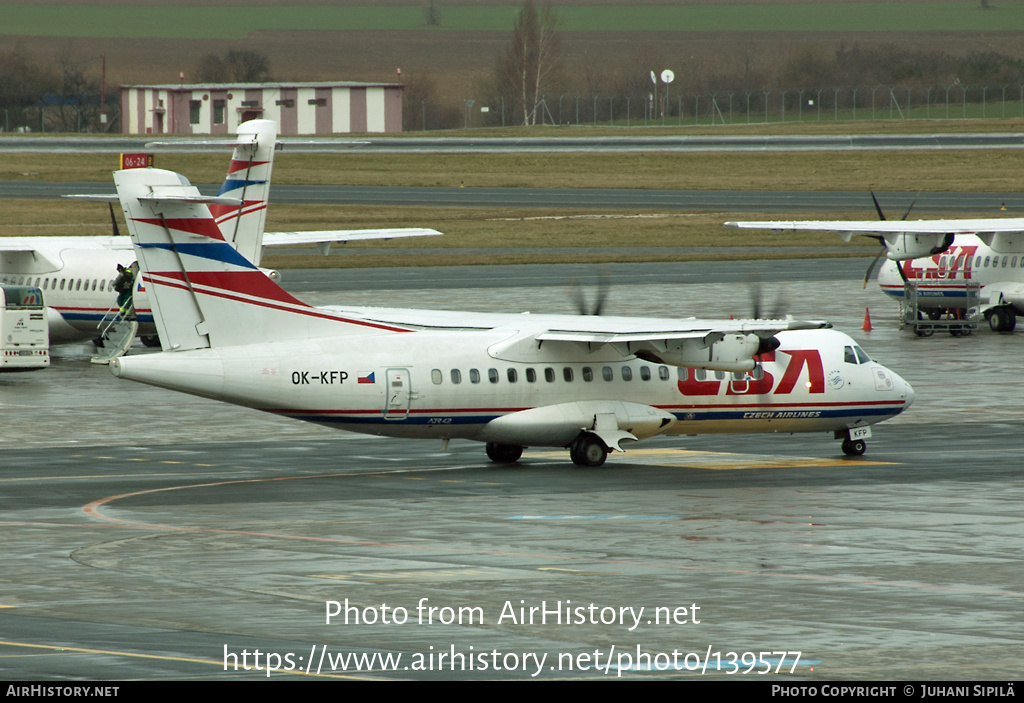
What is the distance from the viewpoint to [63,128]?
7283 inches

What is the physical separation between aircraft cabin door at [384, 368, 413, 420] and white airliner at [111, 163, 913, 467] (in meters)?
0.03

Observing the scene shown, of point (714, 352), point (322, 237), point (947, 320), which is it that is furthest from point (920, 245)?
point (714, 352)

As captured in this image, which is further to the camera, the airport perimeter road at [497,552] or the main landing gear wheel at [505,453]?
the main landing gear wheel at [505,453]

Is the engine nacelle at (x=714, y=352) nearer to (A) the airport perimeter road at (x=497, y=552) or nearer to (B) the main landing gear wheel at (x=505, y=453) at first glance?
(A) the airport perimeter road at (x=497, y=552)

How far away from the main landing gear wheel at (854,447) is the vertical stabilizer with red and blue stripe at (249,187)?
58.0 ft

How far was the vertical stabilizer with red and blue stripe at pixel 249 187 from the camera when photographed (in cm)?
4250

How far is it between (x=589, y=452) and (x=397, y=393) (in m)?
4.28

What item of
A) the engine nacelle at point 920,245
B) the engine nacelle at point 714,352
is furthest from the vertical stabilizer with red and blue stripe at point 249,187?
the engine nacelle at point 920,245

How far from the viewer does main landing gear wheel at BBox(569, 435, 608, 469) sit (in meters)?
30.4

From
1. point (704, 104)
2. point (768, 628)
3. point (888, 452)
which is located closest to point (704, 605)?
point (768, 628)

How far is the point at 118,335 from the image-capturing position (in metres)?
47.2
